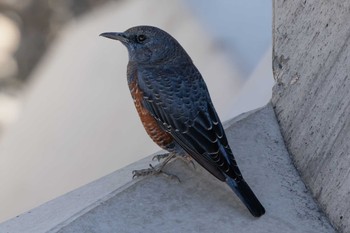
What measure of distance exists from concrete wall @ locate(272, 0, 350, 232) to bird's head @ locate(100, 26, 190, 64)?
55 centimetres

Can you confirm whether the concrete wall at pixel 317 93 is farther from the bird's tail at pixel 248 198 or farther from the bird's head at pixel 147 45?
the bird's head at pixel 147 45

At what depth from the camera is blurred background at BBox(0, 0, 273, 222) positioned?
5.86 m

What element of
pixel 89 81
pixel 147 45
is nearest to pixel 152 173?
pixel 147 45

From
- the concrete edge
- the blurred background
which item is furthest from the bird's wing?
the blurred background

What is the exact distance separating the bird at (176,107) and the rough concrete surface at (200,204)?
3.6 inches

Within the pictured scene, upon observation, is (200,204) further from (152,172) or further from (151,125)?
(151,125)

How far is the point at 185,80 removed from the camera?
4.27 meters

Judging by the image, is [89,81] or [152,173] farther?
[89,81]

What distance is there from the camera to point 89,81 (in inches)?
259

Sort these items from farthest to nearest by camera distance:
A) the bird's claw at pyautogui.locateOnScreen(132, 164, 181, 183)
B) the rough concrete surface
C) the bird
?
the bird's claw at pyautogui.locateOnScreen(132, 164, 181, 183) < the bird < the rough concrete surface

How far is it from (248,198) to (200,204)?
0.74 ft

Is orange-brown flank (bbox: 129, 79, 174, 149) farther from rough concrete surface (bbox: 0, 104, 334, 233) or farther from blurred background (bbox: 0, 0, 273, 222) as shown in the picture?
blurred background (bbox: 0, 0, 273, 222)

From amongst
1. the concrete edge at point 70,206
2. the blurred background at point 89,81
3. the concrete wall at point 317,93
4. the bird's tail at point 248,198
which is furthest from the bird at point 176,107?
the blurred background at point 89,81

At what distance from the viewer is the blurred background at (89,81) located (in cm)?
586
